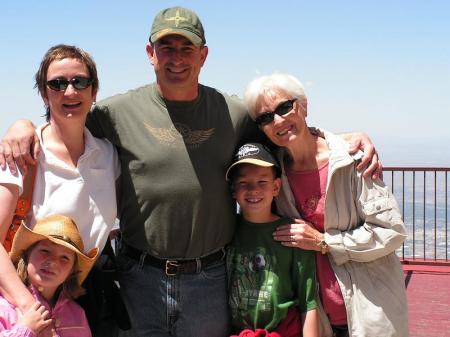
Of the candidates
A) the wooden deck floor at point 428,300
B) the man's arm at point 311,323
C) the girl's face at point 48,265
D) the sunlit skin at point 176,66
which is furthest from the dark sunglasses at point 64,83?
the wooden deck floor at point 428,300

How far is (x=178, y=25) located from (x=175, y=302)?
1461mm

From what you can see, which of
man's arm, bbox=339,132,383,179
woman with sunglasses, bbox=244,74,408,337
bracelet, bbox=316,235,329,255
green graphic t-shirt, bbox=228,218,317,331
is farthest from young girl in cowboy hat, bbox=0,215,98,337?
man's arm, bbox=339,132,383,179

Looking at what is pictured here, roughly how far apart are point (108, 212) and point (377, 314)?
1.49m

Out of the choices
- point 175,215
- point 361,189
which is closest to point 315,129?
point 361,189

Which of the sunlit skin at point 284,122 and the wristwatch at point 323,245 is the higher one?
the sunlit skin at point 284,122

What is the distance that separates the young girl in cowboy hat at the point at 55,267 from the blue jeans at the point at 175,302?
0.32 metres

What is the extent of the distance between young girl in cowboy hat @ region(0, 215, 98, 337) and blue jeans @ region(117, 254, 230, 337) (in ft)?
1.06

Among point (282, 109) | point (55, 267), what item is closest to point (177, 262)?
point (55, 267)

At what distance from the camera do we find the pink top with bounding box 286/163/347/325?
291 cm

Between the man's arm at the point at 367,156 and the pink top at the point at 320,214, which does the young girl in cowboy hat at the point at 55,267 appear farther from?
the man's arm at the point at 367,156

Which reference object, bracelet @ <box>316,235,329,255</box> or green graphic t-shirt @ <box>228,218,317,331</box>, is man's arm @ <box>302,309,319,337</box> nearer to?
green graphic t-shirt @ <box>228,218,317,331</box>

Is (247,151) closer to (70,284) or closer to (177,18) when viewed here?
(177,18)

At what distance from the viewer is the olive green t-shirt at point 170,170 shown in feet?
9.36

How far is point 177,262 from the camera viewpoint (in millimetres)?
2895
